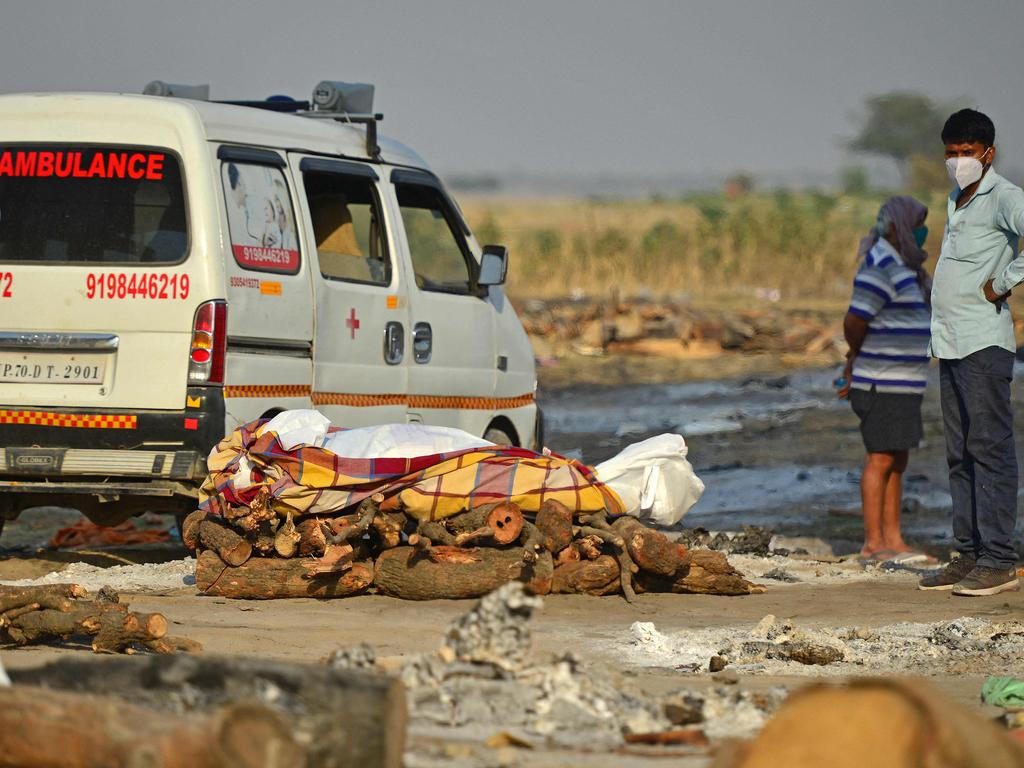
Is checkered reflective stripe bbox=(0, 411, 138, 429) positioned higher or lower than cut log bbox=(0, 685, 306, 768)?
higher

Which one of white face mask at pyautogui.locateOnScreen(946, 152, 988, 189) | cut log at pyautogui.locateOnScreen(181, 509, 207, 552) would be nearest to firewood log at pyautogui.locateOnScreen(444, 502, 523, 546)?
cut log at pyautogui.locateOnScreen(181, 509, 207, 552)

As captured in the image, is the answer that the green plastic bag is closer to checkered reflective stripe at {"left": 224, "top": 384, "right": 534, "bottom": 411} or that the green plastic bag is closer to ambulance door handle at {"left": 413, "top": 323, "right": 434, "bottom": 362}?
checkered reflective stripe at {"left": 224, "top": 384, "right": 534, "bottom": 411}

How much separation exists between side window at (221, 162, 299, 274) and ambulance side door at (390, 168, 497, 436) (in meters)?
1.07

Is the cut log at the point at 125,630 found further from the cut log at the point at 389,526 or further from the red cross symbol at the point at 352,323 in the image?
the red cross symbol at the point at 352,323

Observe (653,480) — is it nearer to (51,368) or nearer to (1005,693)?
(1005,693)

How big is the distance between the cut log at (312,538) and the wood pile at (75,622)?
1375mm

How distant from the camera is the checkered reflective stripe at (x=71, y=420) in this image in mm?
8117

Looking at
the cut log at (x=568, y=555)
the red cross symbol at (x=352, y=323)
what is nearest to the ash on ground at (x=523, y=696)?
the cut log at (x=568, y=555)

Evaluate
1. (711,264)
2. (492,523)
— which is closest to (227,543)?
(492,523)

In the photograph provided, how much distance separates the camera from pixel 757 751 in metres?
3.85

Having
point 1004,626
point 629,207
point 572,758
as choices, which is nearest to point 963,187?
point 1004,626

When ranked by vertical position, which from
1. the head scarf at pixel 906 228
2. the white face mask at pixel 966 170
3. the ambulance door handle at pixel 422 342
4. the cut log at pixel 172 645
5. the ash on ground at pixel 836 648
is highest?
the white face mask at pixel 966 170

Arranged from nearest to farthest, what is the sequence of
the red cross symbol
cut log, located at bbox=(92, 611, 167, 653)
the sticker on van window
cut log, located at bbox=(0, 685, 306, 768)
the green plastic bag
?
Result: cut log, located at bbox=(0, 685, 306, 768), the green plastic bag, cut log, located at bbox=(92, 611, 167, 653), the sticker on van window, the red cross symbol

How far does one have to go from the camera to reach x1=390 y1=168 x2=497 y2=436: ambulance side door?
32.0ft
